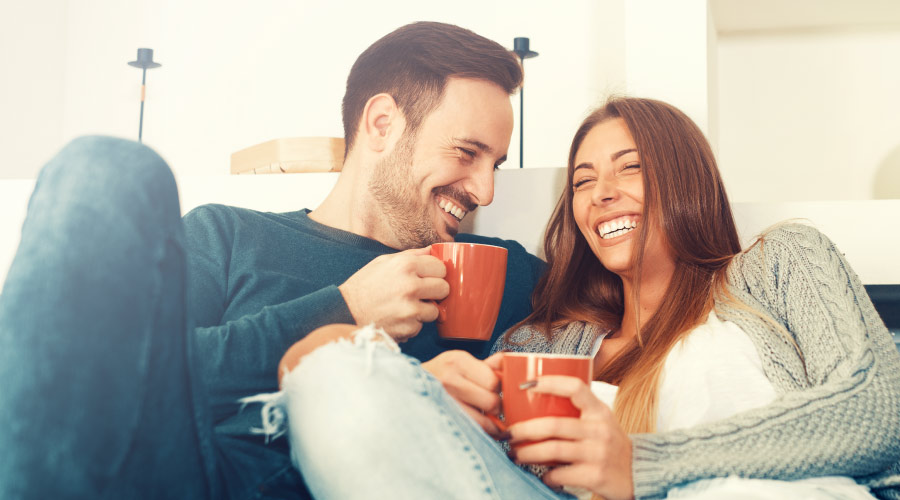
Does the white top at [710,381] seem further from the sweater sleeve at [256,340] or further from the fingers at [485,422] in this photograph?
the sweater sleeve at [256,340]

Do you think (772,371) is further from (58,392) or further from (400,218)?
(58,392)

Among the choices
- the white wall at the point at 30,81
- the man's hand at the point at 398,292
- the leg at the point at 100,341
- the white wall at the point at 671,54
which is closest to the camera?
the leg at the point at 100,341

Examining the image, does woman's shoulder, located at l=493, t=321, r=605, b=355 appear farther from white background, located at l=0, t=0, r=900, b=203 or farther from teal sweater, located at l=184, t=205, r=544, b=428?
white background, located at l=0, t=0, r=900, b=203

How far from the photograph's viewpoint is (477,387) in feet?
2.49

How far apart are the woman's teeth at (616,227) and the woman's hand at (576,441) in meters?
0.58

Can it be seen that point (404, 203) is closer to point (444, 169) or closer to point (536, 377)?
point (444, 169)

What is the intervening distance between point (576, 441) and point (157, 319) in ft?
1.36

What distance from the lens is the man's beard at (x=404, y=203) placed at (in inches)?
54.6

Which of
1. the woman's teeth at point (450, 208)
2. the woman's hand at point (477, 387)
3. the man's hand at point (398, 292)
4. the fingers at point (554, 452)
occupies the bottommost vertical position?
the fingers at point (554, 452)

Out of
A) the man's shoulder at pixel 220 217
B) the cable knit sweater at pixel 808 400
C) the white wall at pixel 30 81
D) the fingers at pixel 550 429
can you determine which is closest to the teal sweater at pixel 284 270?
the man's shoulder at pixel 220 217

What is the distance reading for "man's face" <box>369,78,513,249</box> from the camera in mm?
1382

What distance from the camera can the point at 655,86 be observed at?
63.2 inches

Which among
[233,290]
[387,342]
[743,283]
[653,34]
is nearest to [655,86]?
[653,34]

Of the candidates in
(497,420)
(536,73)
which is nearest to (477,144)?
(497,420)
